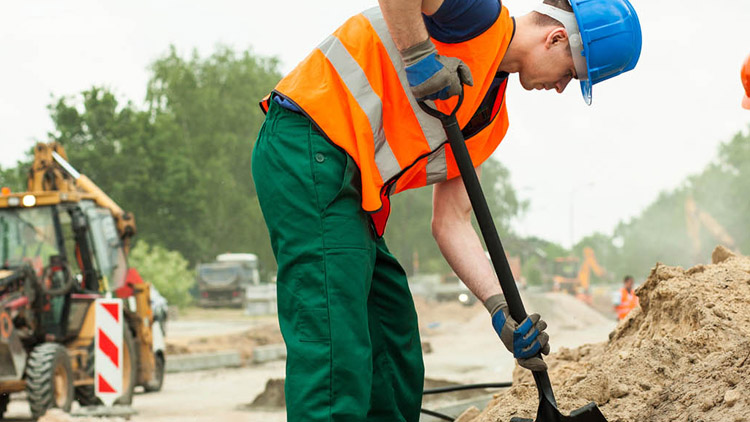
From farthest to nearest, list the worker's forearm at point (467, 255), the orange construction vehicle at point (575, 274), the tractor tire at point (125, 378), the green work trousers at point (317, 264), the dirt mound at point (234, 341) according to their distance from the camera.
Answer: the orange construction vehicle at point (575, 274) → the dirt mound at point (234, 341) → the tractor tire at point (125, 378) → the worker's forearm at point (467, 255) → the green work trousers at point (317, 264)

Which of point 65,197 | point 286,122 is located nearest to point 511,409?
point 286,122

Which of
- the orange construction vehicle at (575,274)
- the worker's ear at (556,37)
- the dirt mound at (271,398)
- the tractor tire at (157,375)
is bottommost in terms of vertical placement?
the orange construction vehicle at (575,274)

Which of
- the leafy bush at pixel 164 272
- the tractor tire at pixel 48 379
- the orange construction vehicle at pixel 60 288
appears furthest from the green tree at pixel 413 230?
the tractor tire at pixel 48 379

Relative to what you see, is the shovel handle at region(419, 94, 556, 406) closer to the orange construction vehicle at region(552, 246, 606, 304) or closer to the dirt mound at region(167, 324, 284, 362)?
the dirt mound at region(167, 324, 284, 362)

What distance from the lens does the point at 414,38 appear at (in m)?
2.41

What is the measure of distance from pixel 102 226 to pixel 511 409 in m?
7.75

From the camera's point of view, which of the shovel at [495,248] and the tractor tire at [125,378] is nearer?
the shovel at [495,248]

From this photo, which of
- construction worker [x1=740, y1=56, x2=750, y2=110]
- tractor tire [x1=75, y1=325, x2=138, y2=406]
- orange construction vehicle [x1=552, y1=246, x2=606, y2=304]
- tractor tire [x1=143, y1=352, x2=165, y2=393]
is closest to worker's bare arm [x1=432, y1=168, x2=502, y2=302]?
construction worker [x1=740, y1=56, x2=750, y2=110]

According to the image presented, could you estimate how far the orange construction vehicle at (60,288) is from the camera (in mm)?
8391

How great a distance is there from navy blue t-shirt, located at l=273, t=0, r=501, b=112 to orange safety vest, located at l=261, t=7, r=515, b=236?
2 centimetres

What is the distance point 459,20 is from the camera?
97.1 inches

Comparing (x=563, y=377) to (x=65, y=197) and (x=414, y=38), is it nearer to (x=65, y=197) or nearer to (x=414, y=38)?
(x=414, y=38)

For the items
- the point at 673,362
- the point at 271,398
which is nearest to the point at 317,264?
the point at 673,362

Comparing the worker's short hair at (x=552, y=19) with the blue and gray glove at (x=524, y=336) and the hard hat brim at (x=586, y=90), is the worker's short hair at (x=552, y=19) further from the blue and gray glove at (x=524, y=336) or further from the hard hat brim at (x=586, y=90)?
the blue and gray glove at (x=524, y=336)
